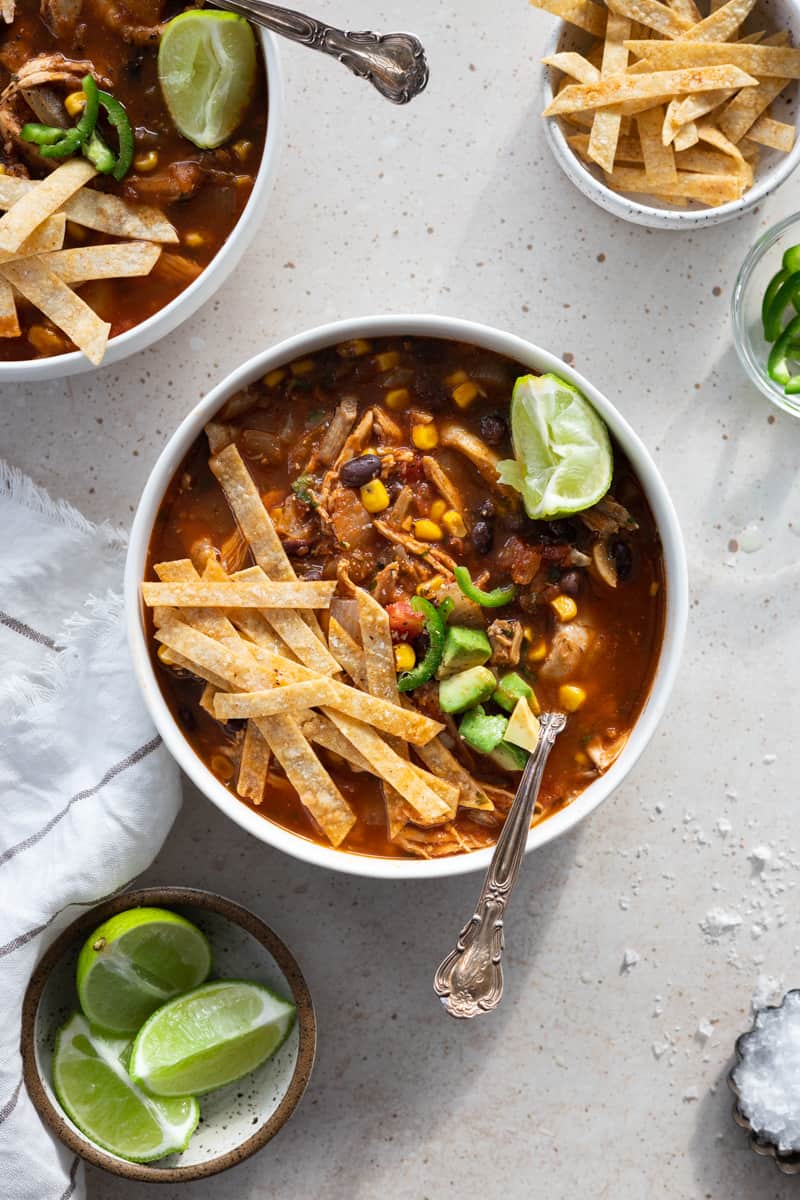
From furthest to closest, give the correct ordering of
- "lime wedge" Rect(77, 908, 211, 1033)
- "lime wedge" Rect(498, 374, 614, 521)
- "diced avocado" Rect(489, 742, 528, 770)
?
"lime wedge" Rect(77, 908, 211, 1033), "diced avocado" Rect(489, 742, 528, 770), "lime wedge" Rect(498, 374, 614, 521)

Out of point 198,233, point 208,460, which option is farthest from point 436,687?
point 198,233

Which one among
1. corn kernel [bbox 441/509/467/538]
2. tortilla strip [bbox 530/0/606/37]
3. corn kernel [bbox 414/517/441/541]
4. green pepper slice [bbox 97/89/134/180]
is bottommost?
corn kernel [bbox 414/517/441/541]

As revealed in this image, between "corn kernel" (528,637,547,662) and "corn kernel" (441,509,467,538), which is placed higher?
"corn kernel" (441,509,467,538)

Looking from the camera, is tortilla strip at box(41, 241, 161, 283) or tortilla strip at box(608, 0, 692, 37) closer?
tortilla strip at box(41, 241, 161, 283)

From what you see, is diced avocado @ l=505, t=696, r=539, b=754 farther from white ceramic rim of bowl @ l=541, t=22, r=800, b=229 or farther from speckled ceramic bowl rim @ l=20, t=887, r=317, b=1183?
→ white ceramic rim of bowl @ l=541, t=22, r=800, b=229

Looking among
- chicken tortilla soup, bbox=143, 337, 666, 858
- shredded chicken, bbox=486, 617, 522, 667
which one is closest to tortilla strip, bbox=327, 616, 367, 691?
chicken tortilla soup, bbox=143, 337, 666, 858
